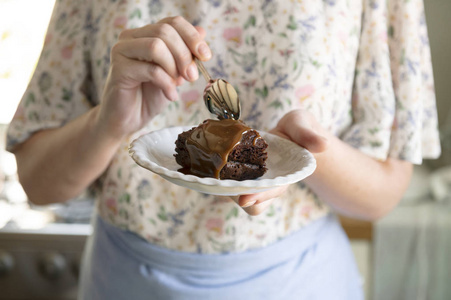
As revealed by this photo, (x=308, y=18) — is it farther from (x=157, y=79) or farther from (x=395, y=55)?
(x=157, y=79)

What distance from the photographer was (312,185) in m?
0.89

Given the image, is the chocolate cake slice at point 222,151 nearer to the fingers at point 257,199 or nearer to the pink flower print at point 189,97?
the fingers at point 257,199

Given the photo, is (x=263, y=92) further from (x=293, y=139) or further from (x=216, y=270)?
(x=216, y=270)

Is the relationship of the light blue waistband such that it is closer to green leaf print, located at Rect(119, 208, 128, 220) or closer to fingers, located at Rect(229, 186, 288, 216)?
green leaf print, located at Rect(119, 208, 128, 220)

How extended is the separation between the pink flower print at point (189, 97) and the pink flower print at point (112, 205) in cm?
24

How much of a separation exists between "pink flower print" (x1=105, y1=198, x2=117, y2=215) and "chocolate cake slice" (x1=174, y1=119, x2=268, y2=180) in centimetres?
29

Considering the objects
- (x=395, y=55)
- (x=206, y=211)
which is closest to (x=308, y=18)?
(x=395, y=55)

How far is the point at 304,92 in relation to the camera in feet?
2.89

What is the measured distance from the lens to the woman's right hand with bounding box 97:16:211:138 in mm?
694

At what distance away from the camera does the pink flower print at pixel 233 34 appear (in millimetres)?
898

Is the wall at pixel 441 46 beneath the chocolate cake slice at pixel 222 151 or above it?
beneath

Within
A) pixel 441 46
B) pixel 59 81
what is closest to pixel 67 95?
pixel 59 81

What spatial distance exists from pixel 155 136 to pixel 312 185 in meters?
0.33

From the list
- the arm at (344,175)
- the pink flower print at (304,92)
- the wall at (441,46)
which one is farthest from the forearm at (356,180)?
the wall at (441,46)
